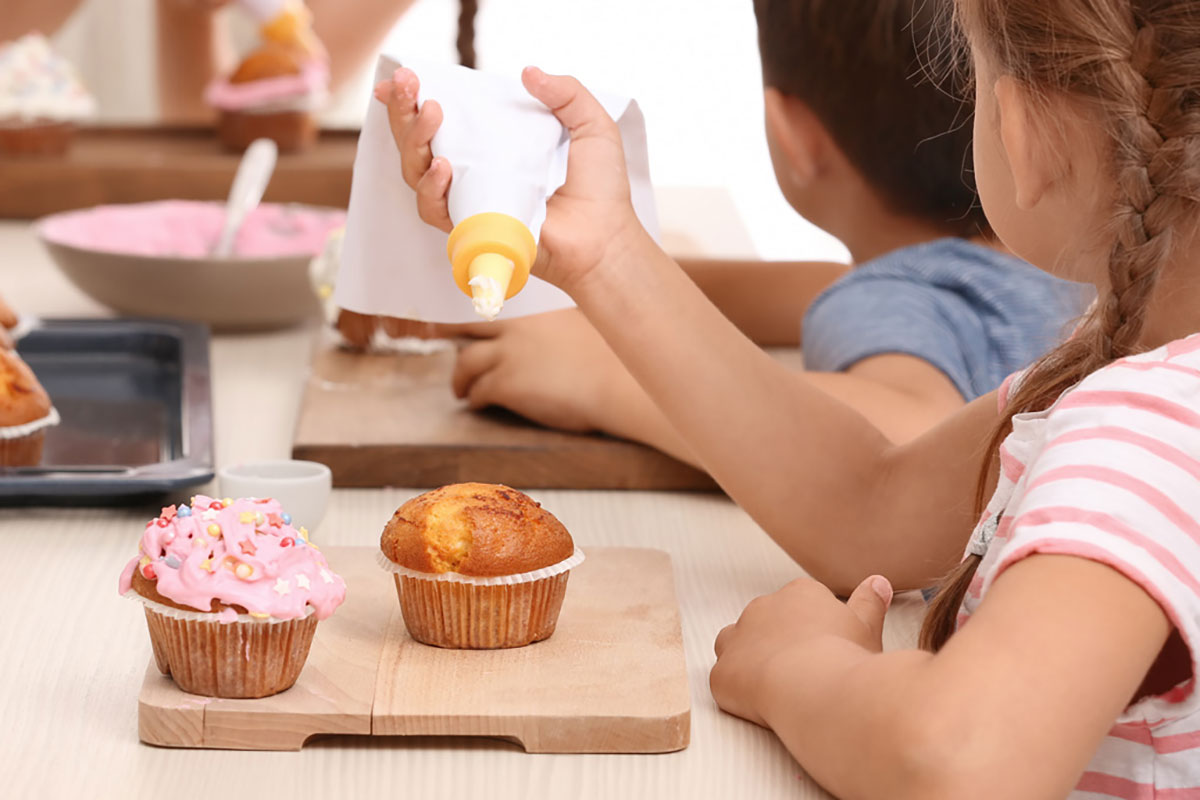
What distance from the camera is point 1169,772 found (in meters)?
0.72

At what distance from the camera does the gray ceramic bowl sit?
1.60m

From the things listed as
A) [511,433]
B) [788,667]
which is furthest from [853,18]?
[788,667]

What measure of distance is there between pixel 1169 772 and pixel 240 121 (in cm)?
188

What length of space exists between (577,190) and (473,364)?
0.34 meters

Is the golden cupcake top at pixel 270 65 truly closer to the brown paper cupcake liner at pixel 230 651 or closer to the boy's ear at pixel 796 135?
the boy's ear at pixel 796 135

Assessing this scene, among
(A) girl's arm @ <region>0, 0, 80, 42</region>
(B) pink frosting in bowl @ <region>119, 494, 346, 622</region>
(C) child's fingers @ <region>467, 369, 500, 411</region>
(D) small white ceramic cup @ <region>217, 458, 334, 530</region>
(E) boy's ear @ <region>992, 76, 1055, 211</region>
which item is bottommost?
(A) girl's arm @ <region>0, 0, 80, 42</region>

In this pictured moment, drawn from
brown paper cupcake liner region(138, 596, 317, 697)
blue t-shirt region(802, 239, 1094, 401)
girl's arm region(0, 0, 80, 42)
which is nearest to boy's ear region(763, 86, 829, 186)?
blue t-shirt region(802, 239, 1094, 401)

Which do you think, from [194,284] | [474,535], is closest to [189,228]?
[194,284]

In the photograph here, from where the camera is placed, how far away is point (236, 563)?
77 cm

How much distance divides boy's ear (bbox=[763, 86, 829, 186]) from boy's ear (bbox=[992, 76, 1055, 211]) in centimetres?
72

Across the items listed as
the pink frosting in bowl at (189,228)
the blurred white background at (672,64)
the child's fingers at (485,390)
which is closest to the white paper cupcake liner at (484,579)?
the child's fingers at (485,390)

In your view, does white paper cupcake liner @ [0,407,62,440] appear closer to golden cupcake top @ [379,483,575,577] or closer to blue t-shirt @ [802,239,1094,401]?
golden cupcake top @ [379,483,575,577]

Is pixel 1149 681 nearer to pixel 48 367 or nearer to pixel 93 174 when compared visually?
pixel 48 367

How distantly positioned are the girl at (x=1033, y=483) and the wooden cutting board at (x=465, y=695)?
0.06m
